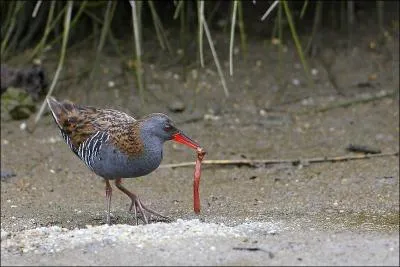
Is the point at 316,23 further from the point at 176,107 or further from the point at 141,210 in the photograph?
the point at 141,210

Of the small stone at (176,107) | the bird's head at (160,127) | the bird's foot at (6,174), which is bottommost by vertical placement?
the bird's foot at (6,174)

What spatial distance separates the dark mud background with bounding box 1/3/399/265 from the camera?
471 centimetres

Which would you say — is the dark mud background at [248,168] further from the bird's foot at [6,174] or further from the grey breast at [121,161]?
the grey breast at [121,161]

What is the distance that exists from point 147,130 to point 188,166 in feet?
7.26

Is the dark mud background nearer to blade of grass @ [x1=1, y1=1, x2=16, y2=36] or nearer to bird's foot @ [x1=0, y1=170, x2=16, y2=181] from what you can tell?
bird's foot @ [x1=0, y1=170, x2=16, y2=181]

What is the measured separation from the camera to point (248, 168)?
8039mm

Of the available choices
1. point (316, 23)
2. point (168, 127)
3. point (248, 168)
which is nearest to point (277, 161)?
point (248, 168)

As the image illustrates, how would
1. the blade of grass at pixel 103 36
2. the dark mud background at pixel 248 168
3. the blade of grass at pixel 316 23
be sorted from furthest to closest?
the blade of grass at pixel 316 23
the blade of grass at pixel 103 36
the dark mud background at pixel 248 168

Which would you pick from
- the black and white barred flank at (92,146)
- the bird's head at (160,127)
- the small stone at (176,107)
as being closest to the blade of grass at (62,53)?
the small stone at (176,107)

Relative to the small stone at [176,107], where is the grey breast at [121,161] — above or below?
above

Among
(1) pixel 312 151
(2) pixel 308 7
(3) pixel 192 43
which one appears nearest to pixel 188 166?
(1) pixel 312 151

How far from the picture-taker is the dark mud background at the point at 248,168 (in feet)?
15.5

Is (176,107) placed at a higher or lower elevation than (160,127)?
lower

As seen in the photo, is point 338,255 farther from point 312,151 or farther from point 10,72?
point 10,72
